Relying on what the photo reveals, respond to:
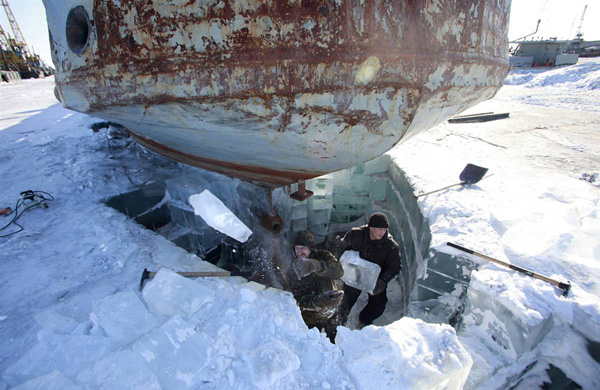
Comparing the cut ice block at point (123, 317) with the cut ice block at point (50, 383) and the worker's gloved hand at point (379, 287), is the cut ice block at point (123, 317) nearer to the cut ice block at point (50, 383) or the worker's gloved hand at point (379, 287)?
the cut ice block at point (50, 383)

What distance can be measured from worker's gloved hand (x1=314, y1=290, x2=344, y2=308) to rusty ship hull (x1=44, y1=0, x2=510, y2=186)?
4.96 ft

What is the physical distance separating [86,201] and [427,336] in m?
3.10

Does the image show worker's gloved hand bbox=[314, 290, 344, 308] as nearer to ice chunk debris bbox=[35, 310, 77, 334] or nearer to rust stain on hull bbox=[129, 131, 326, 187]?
rust stain on hull bbox=[129, 131, 326, 187]

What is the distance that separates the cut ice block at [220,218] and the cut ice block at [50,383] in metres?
1.27

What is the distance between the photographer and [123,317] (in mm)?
1365

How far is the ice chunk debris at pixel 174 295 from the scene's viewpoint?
57.9 inches

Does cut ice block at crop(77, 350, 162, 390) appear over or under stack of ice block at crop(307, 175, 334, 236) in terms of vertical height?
over

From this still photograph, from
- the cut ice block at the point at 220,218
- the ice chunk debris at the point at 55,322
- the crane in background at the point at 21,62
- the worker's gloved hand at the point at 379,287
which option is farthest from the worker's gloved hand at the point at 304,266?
the crane in background at the point at 21,62

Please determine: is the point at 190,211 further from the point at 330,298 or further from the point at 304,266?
the point at 330,298

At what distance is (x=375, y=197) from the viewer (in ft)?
14.8

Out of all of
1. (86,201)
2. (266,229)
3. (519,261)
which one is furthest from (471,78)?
(86,201)

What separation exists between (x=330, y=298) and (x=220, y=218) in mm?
1359

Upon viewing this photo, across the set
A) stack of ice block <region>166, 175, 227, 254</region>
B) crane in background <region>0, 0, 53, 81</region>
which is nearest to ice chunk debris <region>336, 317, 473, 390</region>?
stack of ice block <region>166, 175, 227, 254</region>

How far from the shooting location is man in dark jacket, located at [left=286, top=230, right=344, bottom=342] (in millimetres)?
2555
